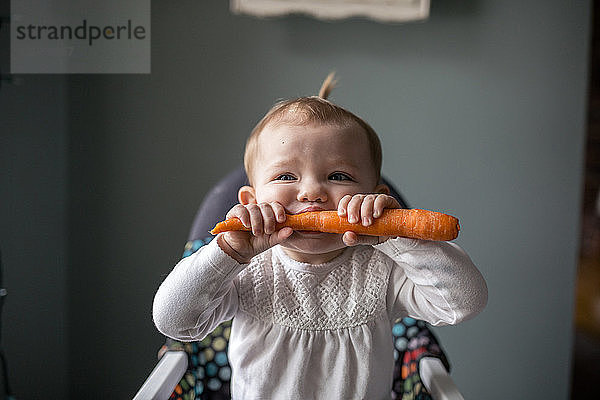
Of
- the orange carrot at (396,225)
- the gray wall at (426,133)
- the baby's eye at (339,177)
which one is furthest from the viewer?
the gray wall at (426,133)

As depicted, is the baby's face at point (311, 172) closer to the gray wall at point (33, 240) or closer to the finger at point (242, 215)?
the finger at point (242, 215)

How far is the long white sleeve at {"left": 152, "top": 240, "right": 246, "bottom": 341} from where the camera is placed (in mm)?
702

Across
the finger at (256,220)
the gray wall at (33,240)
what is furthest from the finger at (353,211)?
the gray wall at (33,240)

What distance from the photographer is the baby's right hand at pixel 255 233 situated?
673 millimetres

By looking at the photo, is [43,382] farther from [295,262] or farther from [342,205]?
[342,205]

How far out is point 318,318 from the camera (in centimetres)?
80

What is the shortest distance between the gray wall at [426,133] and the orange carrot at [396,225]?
61 cm

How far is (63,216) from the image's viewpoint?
106 centimetres

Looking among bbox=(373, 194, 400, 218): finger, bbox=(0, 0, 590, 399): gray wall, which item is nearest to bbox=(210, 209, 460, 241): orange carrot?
bbox=(373, 194, 400, 218): finger

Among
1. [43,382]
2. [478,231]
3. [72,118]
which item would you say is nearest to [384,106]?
[478,231]

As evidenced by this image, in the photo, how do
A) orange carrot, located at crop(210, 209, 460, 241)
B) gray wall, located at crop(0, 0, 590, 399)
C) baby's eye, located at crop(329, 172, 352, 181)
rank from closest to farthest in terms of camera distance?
orange carrot, located at crop(210, 209, 460, 241), baby's eye, located at crop(329, 172, 352, 181), gray wall, located at crop(0, 0, 590, 399)

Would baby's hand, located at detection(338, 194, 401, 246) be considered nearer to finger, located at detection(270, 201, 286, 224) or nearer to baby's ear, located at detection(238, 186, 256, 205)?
finger, located at detection(270, 201, 286, 224)

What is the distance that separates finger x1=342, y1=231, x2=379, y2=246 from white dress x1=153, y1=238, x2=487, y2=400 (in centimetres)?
4

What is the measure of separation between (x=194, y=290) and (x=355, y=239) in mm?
200
